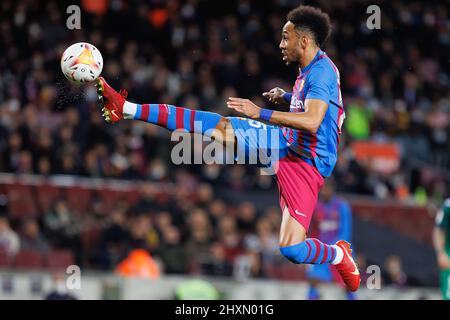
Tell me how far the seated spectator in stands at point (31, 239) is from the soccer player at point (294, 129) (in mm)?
5755

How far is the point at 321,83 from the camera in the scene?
7.79 meters

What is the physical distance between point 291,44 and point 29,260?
6364 millimetres

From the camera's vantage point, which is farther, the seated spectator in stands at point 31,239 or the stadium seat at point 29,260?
the seated spectator in stands at point 31,239

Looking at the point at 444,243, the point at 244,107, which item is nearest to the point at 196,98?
the point at 444,243

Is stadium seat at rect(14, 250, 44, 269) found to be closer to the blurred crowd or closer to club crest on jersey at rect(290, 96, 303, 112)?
the blurred crowd

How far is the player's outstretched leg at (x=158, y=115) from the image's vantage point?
793 centimetres

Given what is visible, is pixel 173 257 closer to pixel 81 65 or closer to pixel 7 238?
pixel 7 238

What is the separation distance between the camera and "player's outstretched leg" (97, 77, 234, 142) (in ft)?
26.0

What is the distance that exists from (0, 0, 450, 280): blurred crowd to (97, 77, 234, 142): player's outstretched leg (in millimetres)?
5715

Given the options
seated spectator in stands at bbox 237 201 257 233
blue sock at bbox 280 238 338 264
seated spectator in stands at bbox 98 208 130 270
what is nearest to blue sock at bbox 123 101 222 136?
blue sock at bbox 280 238 338 264

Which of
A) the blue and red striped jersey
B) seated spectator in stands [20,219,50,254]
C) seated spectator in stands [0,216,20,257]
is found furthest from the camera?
seated spectator in stands [20,219,50,254]

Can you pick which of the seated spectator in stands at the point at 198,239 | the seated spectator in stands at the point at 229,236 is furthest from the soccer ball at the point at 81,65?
the seated spectator in stands at the point at 229,236

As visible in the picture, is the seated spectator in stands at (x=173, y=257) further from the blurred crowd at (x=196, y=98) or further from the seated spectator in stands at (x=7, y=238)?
the seated spectator in stands at (x=7, y=238)

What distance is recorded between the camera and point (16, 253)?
1295cm
